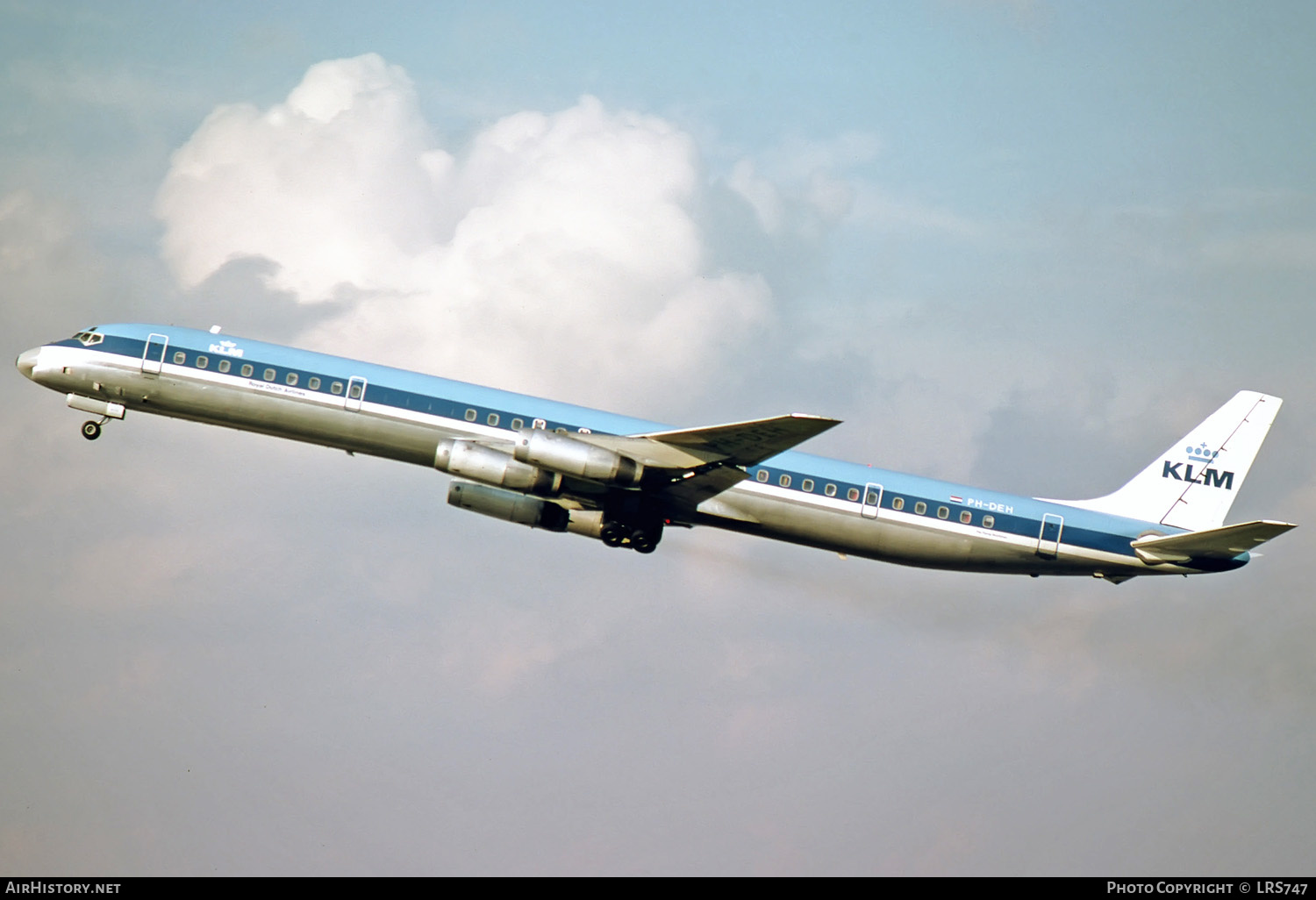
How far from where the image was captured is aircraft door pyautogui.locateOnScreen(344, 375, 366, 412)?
51.7 m

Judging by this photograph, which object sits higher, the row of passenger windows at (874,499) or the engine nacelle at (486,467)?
the row of passenger windows at (874,499)

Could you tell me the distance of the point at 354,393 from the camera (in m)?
51.8

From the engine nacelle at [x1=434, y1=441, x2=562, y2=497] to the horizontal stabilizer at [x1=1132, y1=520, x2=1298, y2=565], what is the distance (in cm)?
2239

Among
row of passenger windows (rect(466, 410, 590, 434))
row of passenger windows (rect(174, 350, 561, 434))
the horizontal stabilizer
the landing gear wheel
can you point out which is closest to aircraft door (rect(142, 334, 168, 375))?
row of passenger windows (rect(174, 350, 561, 434))

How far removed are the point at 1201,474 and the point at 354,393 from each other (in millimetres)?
32547

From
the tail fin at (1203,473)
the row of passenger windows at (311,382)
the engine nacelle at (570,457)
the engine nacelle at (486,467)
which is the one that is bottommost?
the engine nacelle at (486,467)

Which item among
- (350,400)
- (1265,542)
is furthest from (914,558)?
(350,400)

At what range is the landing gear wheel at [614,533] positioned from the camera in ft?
176

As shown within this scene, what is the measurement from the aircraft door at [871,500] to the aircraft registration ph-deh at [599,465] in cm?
7

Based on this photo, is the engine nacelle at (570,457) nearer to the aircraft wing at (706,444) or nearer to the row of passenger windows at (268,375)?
the aircraft wing at (706,444)

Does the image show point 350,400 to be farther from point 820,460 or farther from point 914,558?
point 914,558

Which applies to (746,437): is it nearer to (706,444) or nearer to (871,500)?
(706,444)

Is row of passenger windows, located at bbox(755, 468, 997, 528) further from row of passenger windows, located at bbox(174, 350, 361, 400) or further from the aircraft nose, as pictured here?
the aircraft nose

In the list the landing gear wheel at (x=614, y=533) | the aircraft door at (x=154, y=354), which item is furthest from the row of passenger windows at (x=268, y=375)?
the landing gear wheel at (x=614, y=533)
